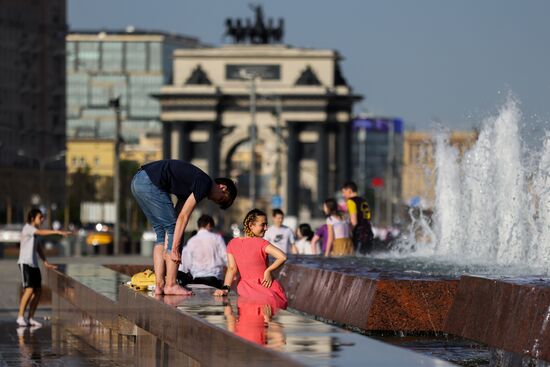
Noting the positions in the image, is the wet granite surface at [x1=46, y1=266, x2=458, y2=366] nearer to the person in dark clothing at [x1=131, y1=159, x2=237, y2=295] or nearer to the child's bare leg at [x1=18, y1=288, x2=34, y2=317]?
the person in dark clothing at [x1=131, y1=159, x2=237, y2=295]

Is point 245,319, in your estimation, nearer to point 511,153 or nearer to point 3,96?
point 511,153

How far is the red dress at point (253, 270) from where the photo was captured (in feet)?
44.2

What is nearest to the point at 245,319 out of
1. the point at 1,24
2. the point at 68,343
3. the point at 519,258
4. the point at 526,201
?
the point at 68,343

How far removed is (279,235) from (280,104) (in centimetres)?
13089

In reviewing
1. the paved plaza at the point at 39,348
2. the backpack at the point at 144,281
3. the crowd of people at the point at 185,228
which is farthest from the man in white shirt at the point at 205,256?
the backpack at the point at 144,281

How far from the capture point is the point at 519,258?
2256 centimetres

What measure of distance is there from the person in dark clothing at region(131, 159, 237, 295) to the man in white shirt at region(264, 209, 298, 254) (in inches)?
406

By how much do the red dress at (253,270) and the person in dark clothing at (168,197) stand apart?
15.6 inches

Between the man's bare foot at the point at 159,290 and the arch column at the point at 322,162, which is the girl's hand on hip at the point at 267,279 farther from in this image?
the arch column at the point at 322,162

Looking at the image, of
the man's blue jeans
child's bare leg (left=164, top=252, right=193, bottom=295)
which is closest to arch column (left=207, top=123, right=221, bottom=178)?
the man's blue jeans

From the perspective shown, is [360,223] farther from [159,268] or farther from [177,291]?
[177,291]

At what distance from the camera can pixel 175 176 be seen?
1377cm

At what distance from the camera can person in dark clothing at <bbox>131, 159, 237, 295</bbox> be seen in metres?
13.5

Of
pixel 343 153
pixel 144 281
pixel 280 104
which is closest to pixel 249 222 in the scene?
Answer: pixel 144 281
